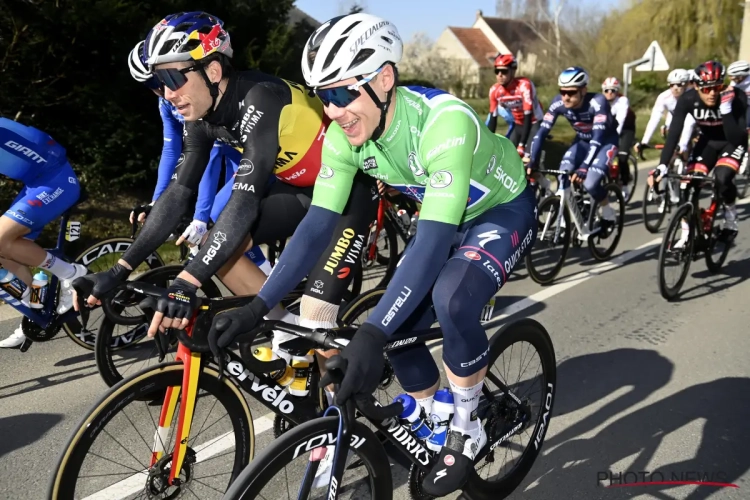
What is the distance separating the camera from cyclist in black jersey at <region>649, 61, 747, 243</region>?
6566 millimetres

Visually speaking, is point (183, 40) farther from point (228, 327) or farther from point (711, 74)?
point (711, 74)

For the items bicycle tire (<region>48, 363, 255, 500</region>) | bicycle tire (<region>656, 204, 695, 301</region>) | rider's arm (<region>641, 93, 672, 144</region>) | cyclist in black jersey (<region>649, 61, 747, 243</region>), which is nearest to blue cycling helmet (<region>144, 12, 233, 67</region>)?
bicycle tire (<region>48, 363, 255, 500</region>)

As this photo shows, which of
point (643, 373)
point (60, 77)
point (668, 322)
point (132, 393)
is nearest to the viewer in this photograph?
point (132, 393)

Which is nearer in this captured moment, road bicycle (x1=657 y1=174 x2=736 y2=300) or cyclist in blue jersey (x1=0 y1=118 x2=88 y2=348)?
cyclist in blue jersey (x1=0 y1=118 x2=88 y2=348)

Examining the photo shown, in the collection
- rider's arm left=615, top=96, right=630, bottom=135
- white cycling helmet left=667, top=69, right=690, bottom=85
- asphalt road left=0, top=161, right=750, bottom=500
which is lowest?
asphalt road left=0, top=161, right=750, bottom=500

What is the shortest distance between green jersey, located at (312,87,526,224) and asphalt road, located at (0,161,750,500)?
1547 millimetres

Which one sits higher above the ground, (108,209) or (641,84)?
(641,84)

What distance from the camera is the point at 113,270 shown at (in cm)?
298

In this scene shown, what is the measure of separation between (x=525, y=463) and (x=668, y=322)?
3.00 m

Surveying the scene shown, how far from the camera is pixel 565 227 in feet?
23.3

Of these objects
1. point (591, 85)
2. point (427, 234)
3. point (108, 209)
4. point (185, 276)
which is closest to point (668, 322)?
Answer: point (427, 234)

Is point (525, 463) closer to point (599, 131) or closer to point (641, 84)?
point (599, 131)

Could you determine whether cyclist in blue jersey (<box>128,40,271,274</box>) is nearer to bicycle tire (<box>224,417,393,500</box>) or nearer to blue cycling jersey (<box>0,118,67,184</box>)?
blue cycling jersey (<box>0,118,67,184</box>)

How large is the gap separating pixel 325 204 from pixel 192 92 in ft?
3.18
